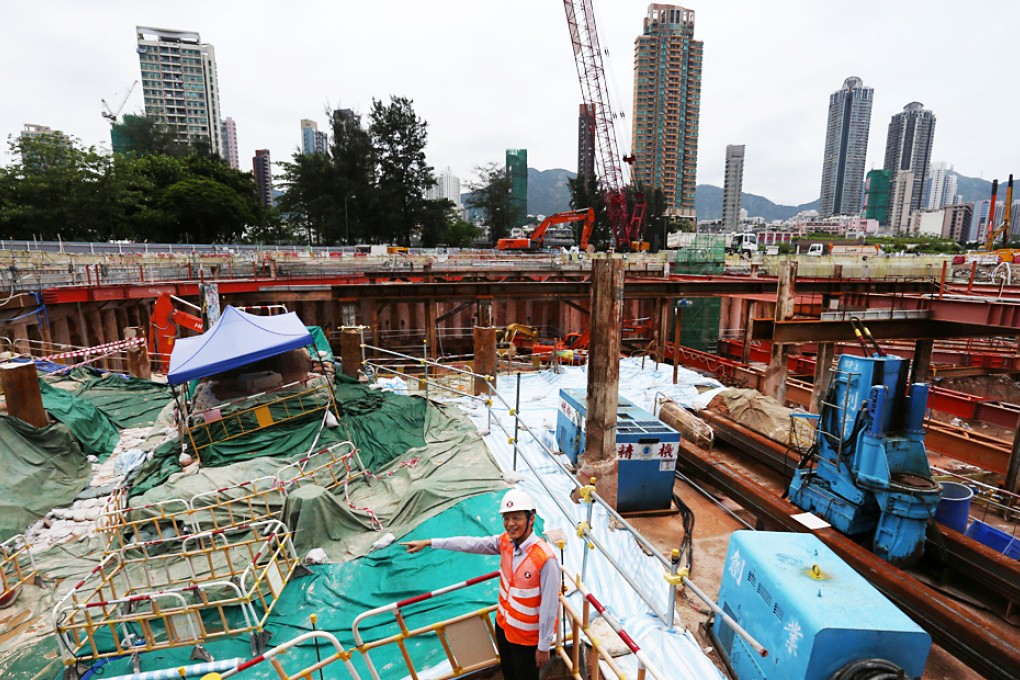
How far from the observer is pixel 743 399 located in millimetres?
12914

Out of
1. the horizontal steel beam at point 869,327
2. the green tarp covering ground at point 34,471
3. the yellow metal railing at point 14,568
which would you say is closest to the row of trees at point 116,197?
the green tarp covering ground at point 34,471

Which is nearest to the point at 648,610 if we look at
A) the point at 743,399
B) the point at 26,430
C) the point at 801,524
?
the point at 801,524

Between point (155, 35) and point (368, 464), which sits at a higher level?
point (155, 35)

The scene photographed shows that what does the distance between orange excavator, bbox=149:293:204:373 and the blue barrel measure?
17192 mm

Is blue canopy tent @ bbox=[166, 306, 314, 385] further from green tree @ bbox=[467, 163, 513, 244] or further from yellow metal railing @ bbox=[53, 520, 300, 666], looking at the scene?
green tree @ bbox=[467, 163, 513, 244]

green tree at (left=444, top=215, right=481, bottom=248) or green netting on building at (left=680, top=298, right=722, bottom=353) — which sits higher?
green tree at (left=444, top=215, right=481, bottom=248)

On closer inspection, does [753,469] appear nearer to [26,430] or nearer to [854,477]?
[854,477]

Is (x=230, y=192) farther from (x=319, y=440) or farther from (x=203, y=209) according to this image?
(x=319, y=440)

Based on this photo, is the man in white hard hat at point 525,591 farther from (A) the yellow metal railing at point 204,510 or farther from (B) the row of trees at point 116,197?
(B) the row of trees at point 116,197

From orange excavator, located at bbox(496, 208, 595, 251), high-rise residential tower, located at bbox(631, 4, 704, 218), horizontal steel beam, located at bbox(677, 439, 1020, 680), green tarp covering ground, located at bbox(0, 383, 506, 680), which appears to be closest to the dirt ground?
horizontal steel beam, located at bbox(677, 439, 1020, 680)

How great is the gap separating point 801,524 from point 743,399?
15.8 feet

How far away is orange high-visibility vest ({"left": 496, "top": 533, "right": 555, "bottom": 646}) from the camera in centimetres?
313

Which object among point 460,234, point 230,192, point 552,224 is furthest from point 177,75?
point 552,224

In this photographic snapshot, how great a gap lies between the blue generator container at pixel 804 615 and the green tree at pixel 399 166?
174 feet
